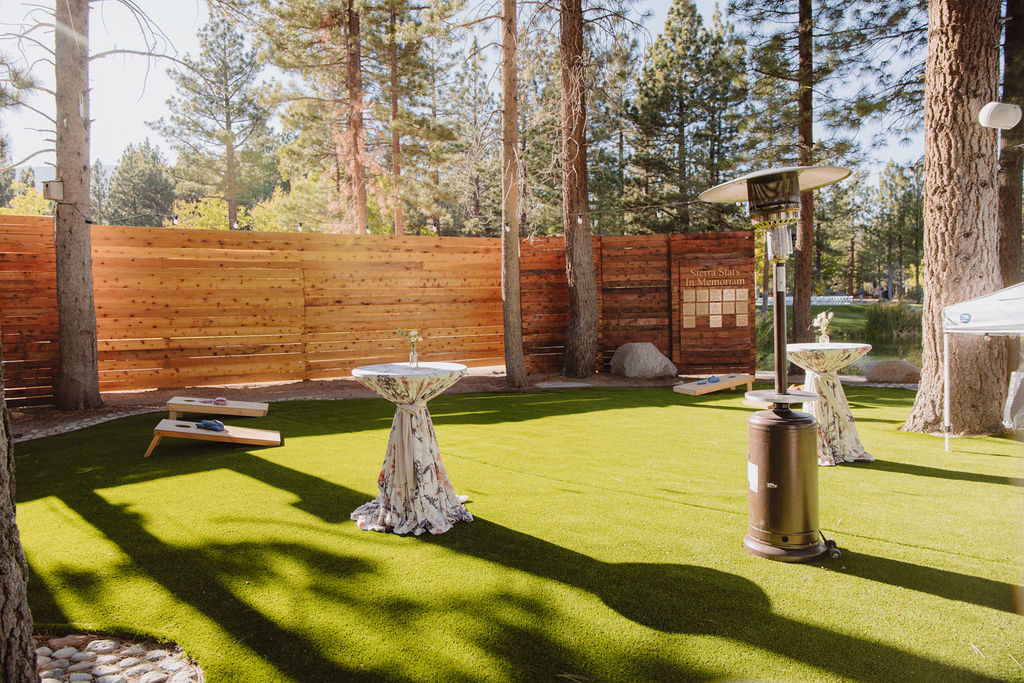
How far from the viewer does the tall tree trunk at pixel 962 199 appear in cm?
562

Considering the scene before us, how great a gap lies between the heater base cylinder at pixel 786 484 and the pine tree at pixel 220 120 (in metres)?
25.2

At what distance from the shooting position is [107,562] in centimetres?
311

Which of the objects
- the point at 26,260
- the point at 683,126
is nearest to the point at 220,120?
the point at 683,126

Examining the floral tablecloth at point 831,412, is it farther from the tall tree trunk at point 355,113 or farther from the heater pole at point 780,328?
the tall tree trunk at point 355,113

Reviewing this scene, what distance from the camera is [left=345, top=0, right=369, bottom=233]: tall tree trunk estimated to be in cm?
1541

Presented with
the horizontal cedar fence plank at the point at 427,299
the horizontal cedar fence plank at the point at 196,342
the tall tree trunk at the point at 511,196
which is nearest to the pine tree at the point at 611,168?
the horizontal cedar fence plank at the point at 427,299

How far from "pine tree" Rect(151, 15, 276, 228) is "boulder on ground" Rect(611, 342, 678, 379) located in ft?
64.6

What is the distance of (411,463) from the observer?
3549 millimetres

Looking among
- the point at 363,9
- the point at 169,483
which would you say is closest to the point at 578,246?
the point at 169,483

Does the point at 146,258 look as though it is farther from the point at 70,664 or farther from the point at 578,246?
the point at 70,664

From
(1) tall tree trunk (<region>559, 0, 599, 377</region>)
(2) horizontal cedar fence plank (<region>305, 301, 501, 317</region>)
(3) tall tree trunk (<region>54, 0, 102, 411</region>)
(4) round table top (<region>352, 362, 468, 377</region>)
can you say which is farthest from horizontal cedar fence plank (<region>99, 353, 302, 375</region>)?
(4) round table top (<region>352, 362, 468, 377</region>)

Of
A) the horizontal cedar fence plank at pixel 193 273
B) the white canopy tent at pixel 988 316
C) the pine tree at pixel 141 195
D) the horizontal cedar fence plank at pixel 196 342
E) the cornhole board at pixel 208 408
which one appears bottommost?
the cornhole board at pixel 208 408

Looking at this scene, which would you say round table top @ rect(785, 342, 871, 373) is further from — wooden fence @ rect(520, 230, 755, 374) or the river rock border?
wooden fence @ rect(520, 230, 755, 374)

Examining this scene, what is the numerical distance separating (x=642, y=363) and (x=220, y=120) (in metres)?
23.8
